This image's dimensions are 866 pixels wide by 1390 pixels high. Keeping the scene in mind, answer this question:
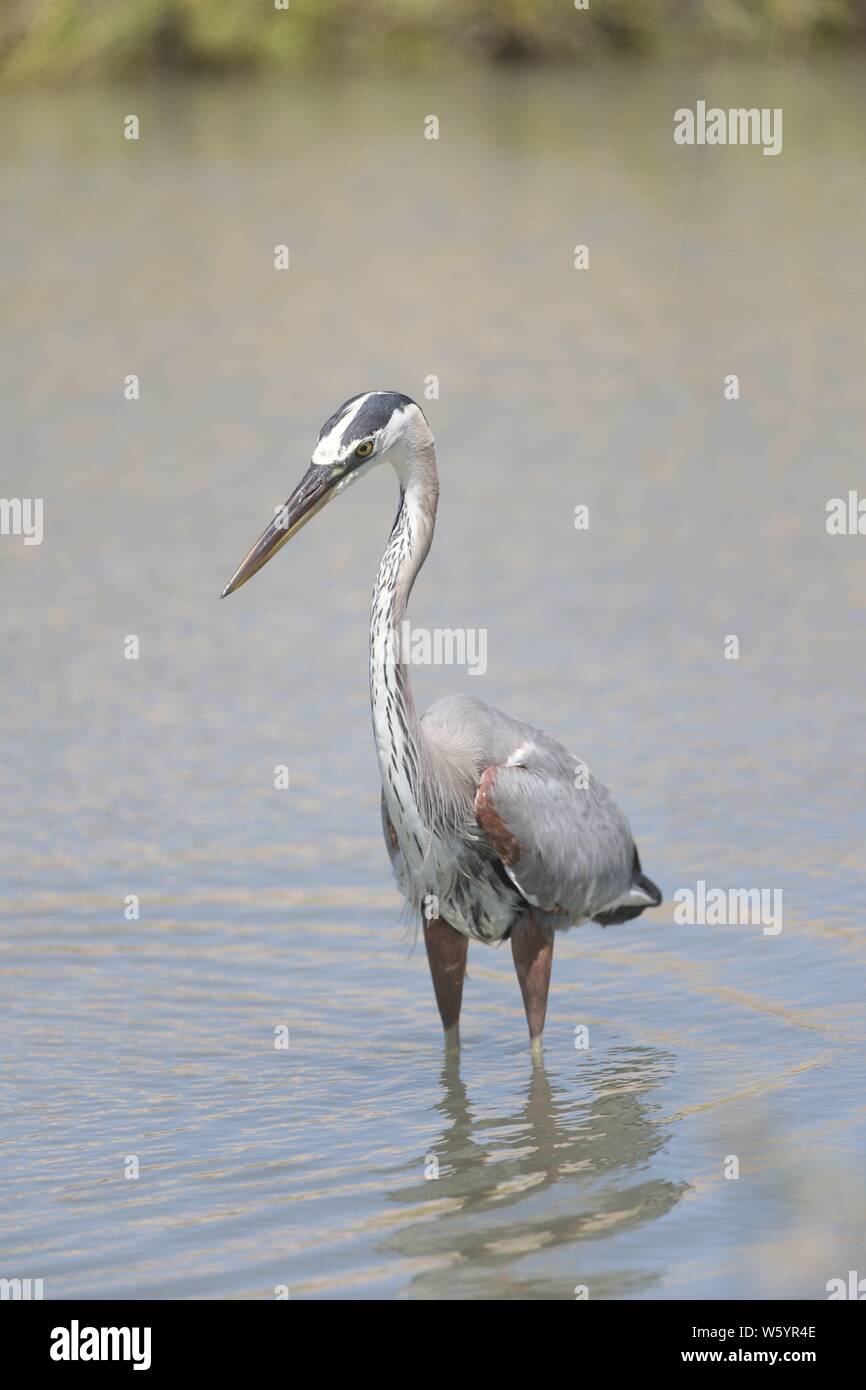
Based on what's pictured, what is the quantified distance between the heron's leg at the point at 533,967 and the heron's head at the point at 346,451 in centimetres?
152

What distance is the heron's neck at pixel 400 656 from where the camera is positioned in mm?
7227

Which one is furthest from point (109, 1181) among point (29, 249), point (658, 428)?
point (29, 249)

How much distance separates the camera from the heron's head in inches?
284

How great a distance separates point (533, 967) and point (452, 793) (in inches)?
26.5

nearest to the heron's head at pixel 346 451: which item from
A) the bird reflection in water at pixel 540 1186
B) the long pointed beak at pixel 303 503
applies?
the long pointed beak at pixel 303 503

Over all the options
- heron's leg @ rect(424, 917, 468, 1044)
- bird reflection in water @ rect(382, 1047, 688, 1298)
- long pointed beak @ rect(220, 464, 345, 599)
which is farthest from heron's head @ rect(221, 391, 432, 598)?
bird reflection in water @ rect(382, 1047, 688, 1298)

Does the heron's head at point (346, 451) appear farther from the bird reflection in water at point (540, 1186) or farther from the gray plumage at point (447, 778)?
the bird reflection in water at point (540, 1186)

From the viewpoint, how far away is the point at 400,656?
7258 mm

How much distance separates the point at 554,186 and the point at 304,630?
1402 centimetres

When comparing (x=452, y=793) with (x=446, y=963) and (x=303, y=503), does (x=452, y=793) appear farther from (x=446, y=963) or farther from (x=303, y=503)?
(x=303, y=503)

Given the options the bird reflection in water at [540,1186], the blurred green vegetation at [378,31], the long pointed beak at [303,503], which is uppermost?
the blurred green vegetation at [378,31]

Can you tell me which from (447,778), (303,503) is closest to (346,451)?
(303,503)

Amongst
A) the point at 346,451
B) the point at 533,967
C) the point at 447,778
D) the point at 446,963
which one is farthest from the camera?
the point at 446,963

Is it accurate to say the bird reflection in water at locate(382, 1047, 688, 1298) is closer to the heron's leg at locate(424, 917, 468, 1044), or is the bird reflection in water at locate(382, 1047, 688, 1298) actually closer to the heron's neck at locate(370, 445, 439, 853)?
the heron's leg at locate(424, 917, 468, 1044)
